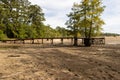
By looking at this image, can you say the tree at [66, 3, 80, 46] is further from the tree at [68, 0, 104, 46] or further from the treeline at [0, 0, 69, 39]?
the treeline at [0, 0, 69, 39]

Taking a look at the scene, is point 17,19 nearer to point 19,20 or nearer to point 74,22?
point 19,20

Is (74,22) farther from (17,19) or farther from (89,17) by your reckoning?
(17,19)

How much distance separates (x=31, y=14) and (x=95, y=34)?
38.7m

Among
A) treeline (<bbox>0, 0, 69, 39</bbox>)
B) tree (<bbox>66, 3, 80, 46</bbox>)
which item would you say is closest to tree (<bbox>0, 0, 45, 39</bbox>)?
treeline (<bbox>0, 0, 69, 39</bbox>)

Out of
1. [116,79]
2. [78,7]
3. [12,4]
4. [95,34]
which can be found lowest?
[116,79]

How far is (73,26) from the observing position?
45562 millimetres

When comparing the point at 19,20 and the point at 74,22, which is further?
the point at 19,20

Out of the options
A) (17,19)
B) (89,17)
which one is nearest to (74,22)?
(89,17)

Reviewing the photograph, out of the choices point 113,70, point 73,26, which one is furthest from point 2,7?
point 113,70

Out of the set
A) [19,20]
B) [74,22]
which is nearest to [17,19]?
[19,20]

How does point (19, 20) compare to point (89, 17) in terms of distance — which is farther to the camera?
point (19, 20)

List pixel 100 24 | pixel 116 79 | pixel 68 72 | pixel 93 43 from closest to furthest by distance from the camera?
pixel 116 79 → pixel 68 72 → pixel 100 24 → pixel 93 43

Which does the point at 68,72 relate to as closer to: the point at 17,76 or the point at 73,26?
the point at 17,76

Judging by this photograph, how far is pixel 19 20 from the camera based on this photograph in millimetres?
68688
